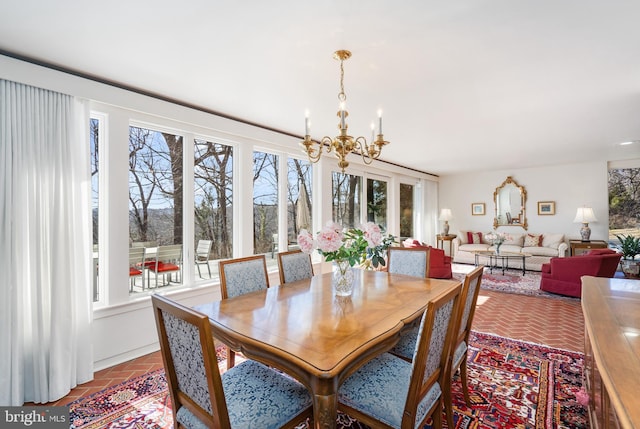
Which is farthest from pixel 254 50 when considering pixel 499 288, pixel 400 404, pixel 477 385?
pixel 499 288

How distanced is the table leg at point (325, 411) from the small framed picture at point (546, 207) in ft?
27.1

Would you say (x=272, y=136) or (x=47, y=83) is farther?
(x=272, y=136)

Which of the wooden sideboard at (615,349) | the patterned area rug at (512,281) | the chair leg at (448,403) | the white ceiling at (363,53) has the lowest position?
the patterned area rug at (512,281)

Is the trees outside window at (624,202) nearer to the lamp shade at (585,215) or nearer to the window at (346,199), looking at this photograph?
the lamp shade at (585,215)

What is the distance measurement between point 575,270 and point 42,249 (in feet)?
21.0

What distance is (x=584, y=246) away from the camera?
6152 millimetres

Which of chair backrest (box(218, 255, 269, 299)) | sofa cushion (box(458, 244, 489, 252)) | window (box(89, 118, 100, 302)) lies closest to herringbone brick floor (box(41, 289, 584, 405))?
window (box(89, 118, 100, 302))

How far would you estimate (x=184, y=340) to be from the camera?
1.16 m

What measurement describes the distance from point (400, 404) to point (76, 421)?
2.05 m

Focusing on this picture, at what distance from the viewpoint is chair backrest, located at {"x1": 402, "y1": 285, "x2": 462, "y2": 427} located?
121cm

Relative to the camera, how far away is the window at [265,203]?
401 cm

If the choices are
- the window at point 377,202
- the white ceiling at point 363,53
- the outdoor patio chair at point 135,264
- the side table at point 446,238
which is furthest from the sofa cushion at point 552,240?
the outdoor patio chair at point 135,264

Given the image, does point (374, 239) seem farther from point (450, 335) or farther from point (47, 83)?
point (47, 83)

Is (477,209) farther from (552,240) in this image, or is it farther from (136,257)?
(136,257)
